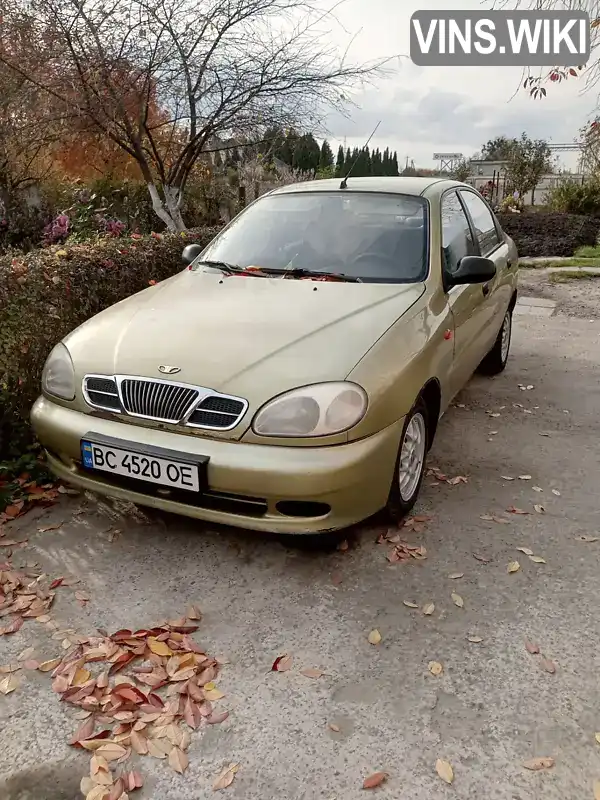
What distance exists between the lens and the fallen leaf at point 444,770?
1.87m

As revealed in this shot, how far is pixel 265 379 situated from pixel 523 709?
4.84 ft

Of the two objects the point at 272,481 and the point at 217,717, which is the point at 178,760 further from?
the point at 272,481

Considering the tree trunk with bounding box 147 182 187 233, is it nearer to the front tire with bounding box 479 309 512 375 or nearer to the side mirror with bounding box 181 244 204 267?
the side mirror with bounding box 181 244 204 267

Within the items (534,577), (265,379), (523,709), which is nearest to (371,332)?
(265,379)

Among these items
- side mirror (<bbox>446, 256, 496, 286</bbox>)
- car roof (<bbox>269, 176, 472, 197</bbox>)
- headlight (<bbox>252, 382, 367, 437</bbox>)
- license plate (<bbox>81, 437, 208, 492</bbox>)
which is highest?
car roof (<bbox>269, 176, 472, 197</bbox>)

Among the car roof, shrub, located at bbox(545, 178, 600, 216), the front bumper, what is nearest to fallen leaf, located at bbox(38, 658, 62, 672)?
the front bumper

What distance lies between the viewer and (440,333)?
3.35 metres

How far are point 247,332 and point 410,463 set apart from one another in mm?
1031

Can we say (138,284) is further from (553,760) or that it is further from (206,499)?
(553,760)

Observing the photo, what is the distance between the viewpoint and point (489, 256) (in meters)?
4.74

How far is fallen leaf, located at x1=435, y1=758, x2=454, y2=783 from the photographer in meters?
1.87

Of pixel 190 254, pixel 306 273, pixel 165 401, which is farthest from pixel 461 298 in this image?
pixel 165 401

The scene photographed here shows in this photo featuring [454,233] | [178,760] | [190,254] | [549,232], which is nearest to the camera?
[178,760]

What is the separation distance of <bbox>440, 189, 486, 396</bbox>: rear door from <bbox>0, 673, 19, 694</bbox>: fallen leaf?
254 centimetres
